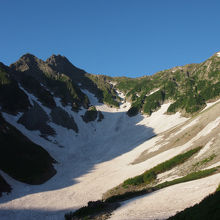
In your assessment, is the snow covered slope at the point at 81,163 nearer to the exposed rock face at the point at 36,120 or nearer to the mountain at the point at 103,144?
the mountain at the point at 103,144

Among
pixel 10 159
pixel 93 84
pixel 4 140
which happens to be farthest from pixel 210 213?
pixel 93 84

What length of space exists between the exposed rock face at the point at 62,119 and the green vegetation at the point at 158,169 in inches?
2511

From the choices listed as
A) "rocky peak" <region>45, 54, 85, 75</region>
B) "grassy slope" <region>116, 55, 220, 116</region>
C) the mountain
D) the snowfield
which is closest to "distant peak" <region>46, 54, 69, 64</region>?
"rocky peak" <region>45, 54, 85, 75</region>

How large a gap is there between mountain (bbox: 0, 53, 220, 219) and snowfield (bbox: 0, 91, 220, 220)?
5.5 inches

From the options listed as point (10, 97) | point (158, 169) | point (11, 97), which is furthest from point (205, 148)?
point (10, 97)

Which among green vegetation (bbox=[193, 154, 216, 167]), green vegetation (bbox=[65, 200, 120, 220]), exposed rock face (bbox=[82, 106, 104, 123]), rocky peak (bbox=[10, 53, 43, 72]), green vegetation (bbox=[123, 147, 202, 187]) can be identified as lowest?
green vegetation (bbox=[65, 200, 120, 220])

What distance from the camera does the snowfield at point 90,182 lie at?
16984 mm

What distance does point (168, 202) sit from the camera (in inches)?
650

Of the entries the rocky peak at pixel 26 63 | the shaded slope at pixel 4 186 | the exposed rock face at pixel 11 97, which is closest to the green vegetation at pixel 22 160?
the shaded slope at pixel 4 186

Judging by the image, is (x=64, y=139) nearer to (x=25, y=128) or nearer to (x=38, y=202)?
(x=25, y=128)

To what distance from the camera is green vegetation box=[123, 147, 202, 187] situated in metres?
32.3

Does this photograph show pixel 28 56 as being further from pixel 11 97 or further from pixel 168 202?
pixel 168 202

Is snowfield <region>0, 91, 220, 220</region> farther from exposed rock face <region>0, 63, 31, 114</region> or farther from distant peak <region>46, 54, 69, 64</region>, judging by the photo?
distant peak <region>46, 54, 69, 64</region>

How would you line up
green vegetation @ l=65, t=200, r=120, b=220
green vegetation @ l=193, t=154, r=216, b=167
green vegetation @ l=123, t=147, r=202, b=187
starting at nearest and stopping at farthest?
green vegetation @ l=65, t=200, r=120, b=220, green vegetation @ l=193, t=154, r=216, b=167, green vegetation @ l=123, t=147, r=202, b=187
